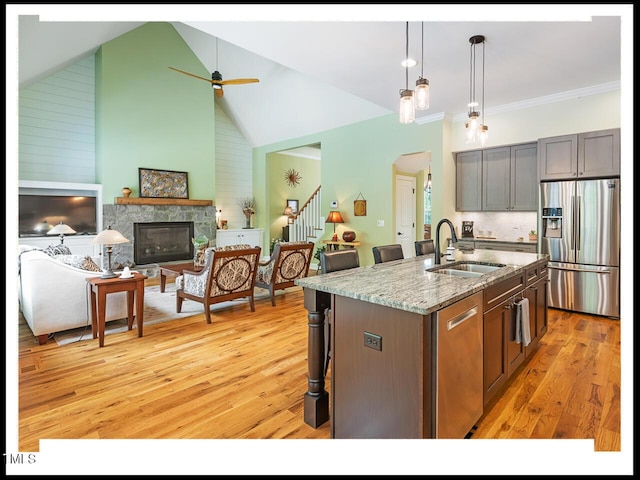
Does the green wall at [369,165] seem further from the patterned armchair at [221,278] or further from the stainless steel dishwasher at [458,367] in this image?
the stainless steel dishwasher at [458,367]

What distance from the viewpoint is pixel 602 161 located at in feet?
14.0

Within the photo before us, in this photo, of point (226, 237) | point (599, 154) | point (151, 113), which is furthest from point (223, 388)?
point (151, 113)

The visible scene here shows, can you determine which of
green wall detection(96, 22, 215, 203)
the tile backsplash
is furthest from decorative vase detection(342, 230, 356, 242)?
green wall detection(96, 22, 215, 203)

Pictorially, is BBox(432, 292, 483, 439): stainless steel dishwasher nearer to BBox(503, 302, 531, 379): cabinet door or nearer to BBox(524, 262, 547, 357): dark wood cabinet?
BBox(503, 302, 531, 379): cabinet door

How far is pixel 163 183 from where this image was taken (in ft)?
24.1

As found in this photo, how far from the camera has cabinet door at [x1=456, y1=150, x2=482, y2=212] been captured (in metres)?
5.55

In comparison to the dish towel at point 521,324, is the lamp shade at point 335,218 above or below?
above

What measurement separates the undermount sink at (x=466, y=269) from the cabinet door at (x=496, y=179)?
9.55 ft

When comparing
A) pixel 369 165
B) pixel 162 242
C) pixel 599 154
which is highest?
pixel 369 165

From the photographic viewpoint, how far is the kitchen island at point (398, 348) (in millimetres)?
1565

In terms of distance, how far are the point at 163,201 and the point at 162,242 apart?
882 mm

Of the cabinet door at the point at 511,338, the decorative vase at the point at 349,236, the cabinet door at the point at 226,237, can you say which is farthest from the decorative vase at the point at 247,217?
the cabinet door at the point at 511,338

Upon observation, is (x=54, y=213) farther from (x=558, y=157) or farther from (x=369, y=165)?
(x=558, y=157)

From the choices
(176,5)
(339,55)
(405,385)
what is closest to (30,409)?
(405,385)
